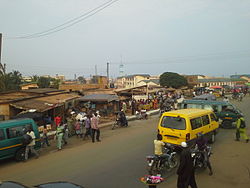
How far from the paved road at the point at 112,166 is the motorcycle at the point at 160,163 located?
1.33 ft

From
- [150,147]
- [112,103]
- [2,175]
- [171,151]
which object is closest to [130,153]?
[150,147]

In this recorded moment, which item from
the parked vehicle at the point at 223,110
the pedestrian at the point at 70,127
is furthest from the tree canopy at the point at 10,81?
the parked vehicle at the point at 223,110

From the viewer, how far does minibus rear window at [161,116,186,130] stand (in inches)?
339

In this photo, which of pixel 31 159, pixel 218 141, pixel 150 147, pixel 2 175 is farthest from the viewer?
pixel 218 141

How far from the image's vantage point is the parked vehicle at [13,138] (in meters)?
8.62

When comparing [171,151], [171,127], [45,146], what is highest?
[171,127]

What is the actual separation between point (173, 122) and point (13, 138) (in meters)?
6.85

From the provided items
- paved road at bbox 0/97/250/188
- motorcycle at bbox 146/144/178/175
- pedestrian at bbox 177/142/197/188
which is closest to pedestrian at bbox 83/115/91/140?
paved road at bbox 0/97/250/188

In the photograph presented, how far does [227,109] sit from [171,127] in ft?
25.1

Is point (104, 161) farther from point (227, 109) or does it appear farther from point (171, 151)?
point (227, 109)

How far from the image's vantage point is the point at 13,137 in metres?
8.98

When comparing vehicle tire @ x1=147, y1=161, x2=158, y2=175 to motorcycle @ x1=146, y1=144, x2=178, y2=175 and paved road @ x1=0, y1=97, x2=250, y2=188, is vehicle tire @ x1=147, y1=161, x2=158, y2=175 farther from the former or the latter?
paved road @ x1=0, y1=97, x2=250, y2=188

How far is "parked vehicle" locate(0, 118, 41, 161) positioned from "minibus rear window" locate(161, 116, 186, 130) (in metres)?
6.06

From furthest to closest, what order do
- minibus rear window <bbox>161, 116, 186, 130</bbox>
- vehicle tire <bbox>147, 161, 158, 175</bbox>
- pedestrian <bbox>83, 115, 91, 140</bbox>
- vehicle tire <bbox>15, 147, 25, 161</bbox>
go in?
pedestrian <bbox>83, 115, 91, 140</bbox> < vehicle tire <bbox>15, 147, 25, 161</bbox> < minibus rear window <bbox>161, 116, 186, 130</bbox> < vehicle tire <bbox>147, 161, 158, 175</bbox>
